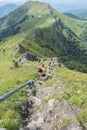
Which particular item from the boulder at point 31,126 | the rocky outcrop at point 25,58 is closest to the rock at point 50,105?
the boulder at point 31,126

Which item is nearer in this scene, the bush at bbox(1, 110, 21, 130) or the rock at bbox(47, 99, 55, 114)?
the bush at bbox(1, 110, 21, 130)

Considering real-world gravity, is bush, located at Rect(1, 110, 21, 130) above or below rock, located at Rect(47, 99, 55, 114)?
above

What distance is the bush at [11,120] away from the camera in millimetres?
24398

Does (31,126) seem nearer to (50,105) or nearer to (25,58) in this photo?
(50,105)

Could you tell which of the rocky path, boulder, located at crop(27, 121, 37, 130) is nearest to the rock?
the rocky path

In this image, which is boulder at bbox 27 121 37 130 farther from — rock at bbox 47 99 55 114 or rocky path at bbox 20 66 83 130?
rock at bbox 47 99 55 114

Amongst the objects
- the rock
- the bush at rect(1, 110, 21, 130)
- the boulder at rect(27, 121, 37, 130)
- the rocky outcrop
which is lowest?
the rocky outcrop

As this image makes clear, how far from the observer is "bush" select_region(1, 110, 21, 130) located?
24398 millimetres

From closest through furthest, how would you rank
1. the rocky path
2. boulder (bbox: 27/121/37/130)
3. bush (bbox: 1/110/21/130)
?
bush (bbox: 1/110/21/130)
the rocky path
boulder (bbox: 27/121/37/130)

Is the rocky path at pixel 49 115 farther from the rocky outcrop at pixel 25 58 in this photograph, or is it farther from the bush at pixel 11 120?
the rocky outcrop at pixel 25 58

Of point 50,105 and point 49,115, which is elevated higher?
point 49,115

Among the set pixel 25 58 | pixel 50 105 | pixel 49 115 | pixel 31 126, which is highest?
pixel 31 126

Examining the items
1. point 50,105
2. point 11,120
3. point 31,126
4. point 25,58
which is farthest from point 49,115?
point 25,58

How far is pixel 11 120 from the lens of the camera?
25.3 m
